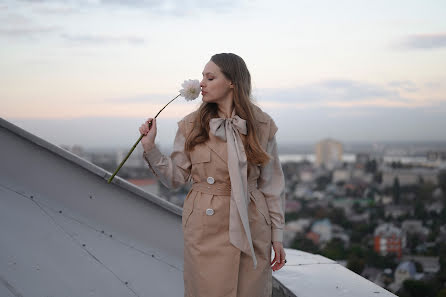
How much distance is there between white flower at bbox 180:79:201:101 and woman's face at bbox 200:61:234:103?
20 millimetres

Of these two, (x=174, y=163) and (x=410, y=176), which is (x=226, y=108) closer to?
(x=174, y=163)

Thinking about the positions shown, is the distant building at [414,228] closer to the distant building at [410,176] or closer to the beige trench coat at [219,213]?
the distant building at [410,176]

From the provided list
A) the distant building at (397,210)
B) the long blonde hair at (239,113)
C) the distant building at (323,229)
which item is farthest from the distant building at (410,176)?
the long blonde hair at (239,113)

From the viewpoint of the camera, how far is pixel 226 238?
1.57 metres

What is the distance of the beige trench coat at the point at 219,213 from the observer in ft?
5.12

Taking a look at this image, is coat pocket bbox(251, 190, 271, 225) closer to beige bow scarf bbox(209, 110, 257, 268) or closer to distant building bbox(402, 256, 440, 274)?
beige bow scarf bbox(209, 110, 257, 268)

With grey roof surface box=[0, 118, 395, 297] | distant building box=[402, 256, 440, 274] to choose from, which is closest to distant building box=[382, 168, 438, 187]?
distant building box=[402, 256, 440, 274]

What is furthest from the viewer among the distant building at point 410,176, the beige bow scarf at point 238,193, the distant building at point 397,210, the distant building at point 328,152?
the distant building at point 328,152

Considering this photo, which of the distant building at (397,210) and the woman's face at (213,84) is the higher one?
the woman's face at (213,84)

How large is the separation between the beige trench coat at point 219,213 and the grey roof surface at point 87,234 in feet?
1.77

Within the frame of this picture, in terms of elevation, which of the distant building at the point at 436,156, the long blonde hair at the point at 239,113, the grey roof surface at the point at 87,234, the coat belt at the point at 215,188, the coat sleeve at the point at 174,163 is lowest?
the distant building at the point at 436,156

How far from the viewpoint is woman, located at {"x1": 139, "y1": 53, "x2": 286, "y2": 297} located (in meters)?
1.56

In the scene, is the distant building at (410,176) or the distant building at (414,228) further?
the distant building at (410,176)

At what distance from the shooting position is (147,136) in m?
1.62
